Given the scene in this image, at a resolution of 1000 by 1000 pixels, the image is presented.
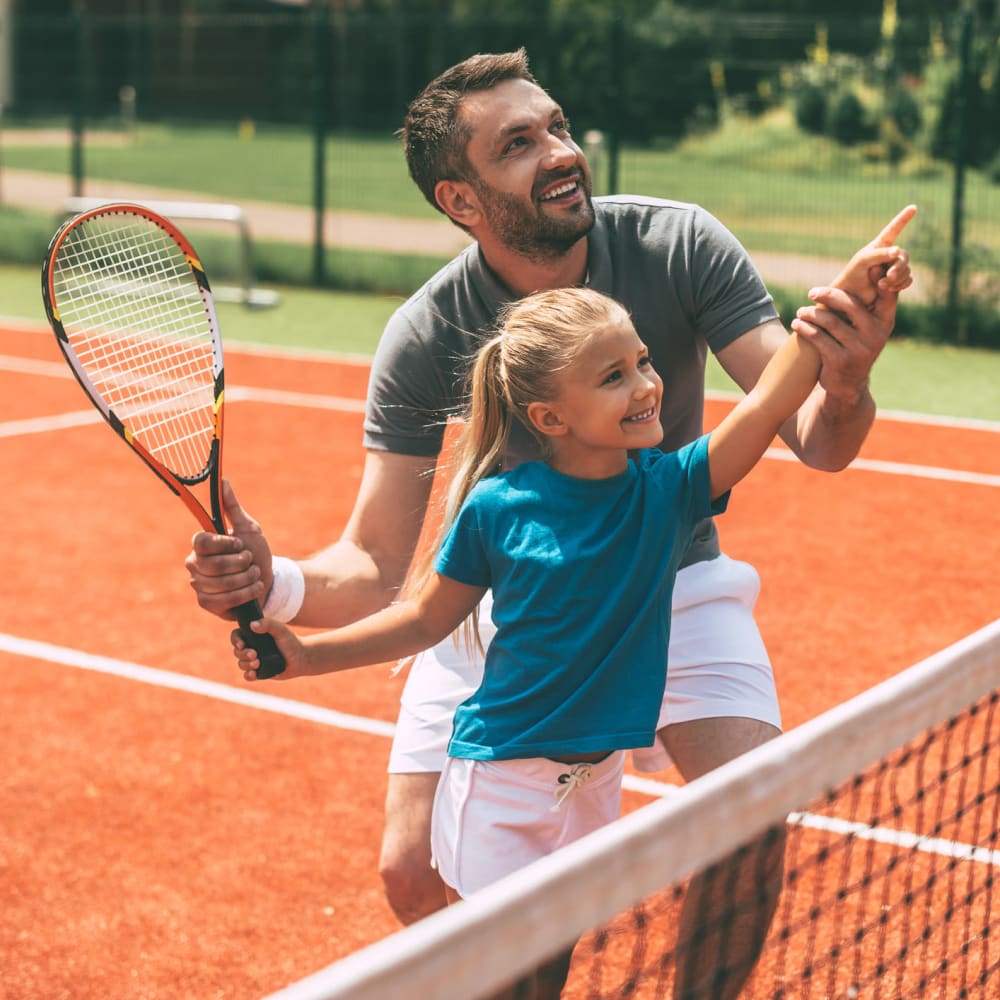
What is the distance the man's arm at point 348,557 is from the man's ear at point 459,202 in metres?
0.56

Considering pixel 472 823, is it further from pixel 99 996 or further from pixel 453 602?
pixel 99 996

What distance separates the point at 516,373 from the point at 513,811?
0.82 meters

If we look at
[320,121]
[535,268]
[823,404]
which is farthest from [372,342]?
[823,404]

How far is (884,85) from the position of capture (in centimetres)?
1599

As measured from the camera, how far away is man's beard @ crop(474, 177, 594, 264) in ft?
11.2

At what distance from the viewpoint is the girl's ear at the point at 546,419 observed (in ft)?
9.77

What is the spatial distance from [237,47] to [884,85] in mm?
24323

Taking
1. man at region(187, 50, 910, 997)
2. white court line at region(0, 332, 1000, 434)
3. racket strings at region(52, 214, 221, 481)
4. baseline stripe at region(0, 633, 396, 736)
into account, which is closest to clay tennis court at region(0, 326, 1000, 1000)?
baseline stripe at region(0, 633, 396, 736)

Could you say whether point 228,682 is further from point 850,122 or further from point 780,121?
point 850,122

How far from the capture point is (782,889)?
11.8ft

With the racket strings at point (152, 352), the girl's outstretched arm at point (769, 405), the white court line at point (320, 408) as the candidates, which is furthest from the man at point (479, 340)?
the white court line at point (320, 408)

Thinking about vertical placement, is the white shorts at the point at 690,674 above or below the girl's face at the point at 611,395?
below

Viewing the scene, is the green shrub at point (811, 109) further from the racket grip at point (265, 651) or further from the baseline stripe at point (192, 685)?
A: the racket grip at point (265, 651)

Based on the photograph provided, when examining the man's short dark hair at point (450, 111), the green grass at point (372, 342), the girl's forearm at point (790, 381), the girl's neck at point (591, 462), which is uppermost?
the man's short dark hair at point (450, 111)
